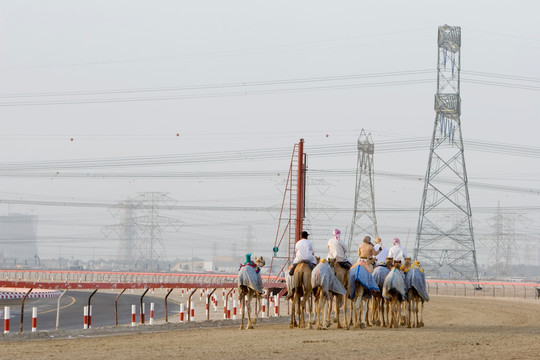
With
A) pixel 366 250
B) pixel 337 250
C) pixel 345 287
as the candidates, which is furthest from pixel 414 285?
pixel 337 250

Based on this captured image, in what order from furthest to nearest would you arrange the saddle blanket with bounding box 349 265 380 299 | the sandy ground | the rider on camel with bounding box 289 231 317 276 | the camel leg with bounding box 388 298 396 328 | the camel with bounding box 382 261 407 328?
the camel leg with bounding box 388 298 396 328 < the camel with bounding box 382 261 407 328 < the saddle blanket with bounding box 349 265 380 299 < the rider on camel with bounding box 289 231 317 276 < the sandy ground

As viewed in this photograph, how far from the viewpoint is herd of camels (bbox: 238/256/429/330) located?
77.7 ft

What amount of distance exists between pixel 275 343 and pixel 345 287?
5.54 metres

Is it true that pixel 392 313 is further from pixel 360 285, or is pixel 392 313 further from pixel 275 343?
pixel 275 343

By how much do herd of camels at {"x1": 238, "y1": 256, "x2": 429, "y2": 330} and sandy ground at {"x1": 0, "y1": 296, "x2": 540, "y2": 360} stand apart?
2.63 ft

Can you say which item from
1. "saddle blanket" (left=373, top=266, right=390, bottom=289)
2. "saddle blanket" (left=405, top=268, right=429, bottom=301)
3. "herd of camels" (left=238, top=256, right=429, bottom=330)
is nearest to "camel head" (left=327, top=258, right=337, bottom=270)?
"herd of camels" (left=238, top=256, right=429, bottom=330)

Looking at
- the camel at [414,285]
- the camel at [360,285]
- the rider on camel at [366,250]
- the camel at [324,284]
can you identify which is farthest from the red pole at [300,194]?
the camel at [324,284]

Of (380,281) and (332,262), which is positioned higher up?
(332,262)

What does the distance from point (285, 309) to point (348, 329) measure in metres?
18.7

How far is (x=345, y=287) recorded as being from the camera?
24.5 meters

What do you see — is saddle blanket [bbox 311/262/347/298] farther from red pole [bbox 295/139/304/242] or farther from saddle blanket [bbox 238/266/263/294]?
red pole [bbox 295/139/304/242]

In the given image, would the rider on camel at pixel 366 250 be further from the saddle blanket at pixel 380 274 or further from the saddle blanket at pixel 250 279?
the saddle blanket at pixel 250 279

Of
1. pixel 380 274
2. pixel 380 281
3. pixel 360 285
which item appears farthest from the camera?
pixel 380 274

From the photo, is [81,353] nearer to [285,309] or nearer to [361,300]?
[361,300]
